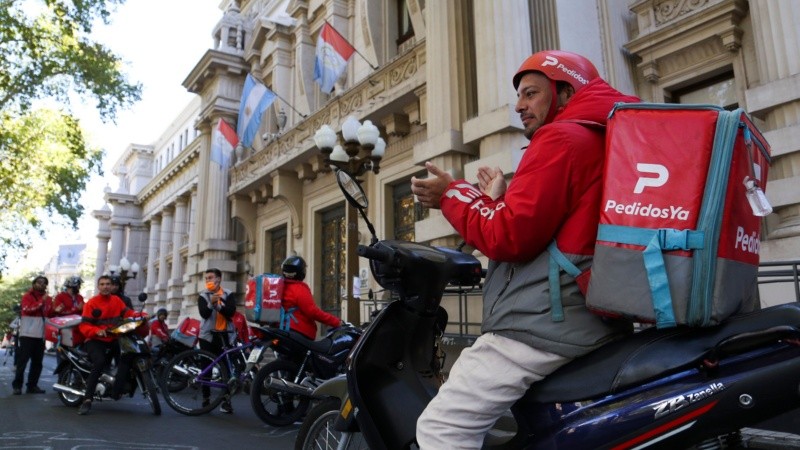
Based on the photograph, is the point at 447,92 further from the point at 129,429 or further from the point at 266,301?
the point at 129,429

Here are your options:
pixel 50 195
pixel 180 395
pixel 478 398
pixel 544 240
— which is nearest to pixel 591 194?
pixel 544 240

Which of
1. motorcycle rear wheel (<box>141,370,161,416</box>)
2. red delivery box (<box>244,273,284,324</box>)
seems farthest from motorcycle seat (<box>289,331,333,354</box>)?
motorcycle rear wheel (<box>141,370,161,416</box>)

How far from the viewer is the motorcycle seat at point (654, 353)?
151 centimetres

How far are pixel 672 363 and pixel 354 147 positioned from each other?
7372 mm

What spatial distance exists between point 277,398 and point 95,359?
2.94 meters

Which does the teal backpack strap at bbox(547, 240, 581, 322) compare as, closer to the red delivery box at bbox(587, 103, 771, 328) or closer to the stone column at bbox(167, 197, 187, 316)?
the red delivery box at bbox(587, 103, 771, 328)

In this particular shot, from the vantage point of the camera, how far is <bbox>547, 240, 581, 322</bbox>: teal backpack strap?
172cm

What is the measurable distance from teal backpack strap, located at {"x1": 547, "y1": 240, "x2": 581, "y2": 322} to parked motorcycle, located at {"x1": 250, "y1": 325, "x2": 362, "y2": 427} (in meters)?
4.50

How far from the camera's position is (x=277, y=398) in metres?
6.27

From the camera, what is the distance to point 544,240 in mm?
1772

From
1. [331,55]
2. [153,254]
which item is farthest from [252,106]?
[153,254]

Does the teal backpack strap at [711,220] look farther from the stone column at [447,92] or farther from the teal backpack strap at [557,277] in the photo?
the stone column at [447,92]

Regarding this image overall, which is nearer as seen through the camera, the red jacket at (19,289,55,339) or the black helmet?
the black helmet

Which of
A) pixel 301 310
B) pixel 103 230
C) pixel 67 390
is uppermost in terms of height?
pixel 103 230
